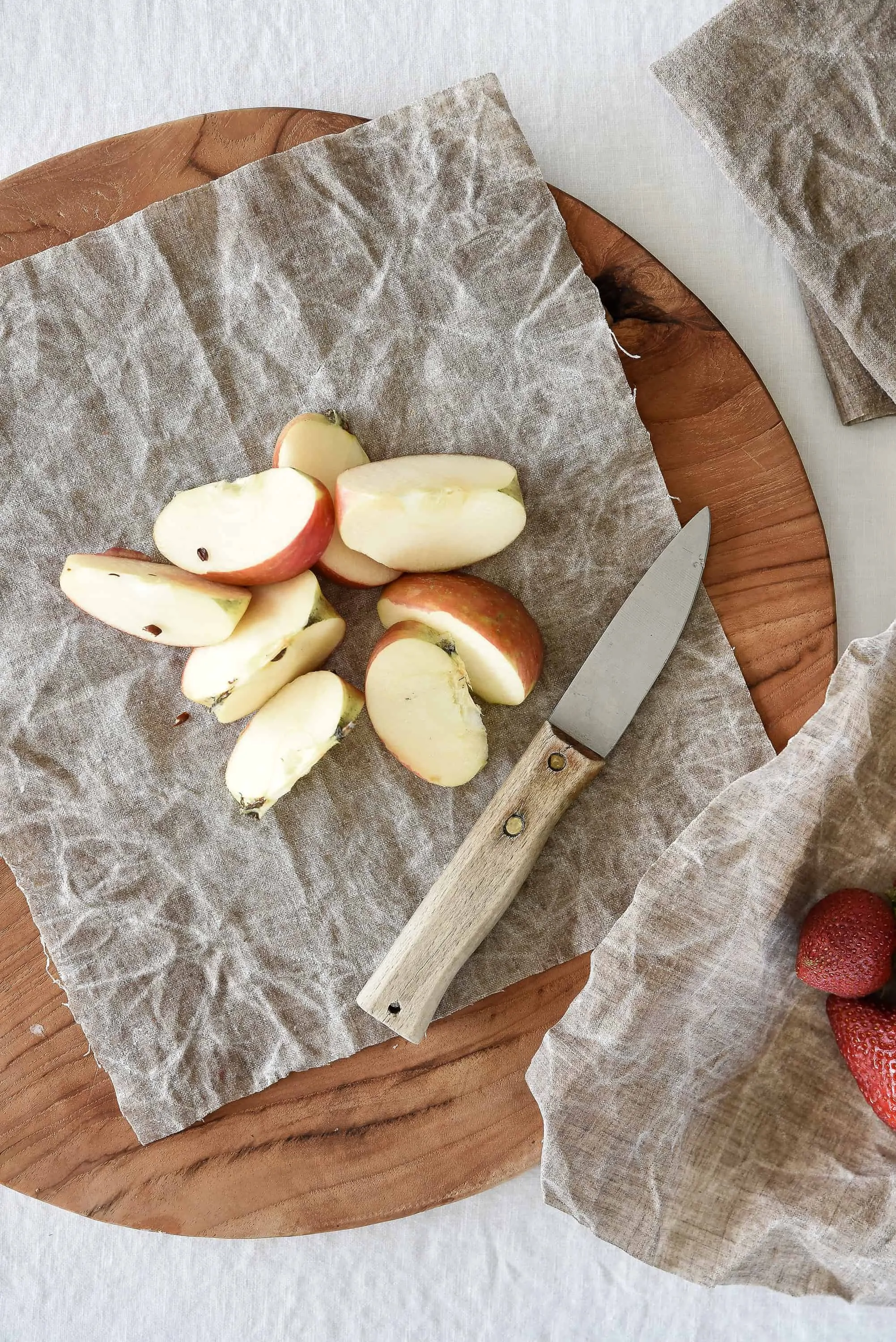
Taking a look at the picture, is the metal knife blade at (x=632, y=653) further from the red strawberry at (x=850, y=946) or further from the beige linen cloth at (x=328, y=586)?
the red strawberry at (x=850, y=946)

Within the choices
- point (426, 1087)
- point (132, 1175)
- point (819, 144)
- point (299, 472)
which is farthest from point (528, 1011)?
point (819, 144)

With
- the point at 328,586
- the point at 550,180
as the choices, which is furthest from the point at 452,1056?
the point at 550,180

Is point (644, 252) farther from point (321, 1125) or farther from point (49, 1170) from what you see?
point (49, 1170)

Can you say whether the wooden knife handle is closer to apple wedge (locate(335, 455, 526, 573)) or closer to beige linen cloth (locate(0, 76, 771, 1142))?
beige linen cloth (locate(0, 76, 771, 1142))

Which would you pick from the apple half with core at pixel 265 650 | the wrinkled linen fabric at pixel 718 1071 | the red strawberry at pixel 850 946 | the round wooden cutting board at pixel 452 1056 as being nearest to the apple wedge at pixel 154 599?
the apple half with core at pixel 265 650

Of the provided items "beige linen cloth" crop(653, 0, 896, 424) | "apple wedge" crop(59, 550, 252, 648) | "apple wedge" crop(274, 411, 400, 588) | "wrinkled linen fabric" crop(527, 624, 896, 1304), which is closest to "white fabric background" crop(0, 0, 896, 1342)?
"beige linen cloth" crop(653, 0, 896, 424)

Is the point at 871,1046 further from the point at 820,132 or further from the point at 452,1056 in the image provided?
the point at 820,132
